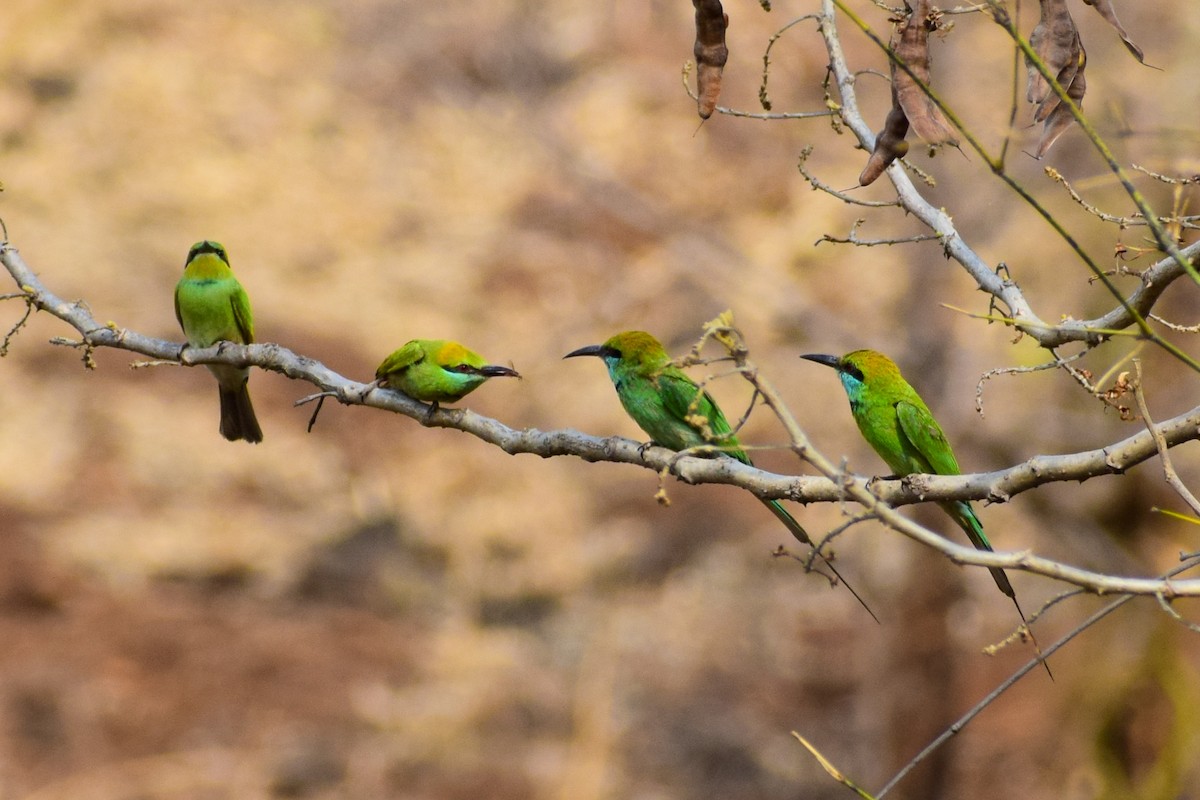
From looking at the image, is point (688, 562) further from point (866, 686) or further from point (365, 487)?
point (365, 487)

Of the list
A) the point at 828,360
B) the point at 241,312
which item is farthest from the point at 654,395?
the point at 241,312

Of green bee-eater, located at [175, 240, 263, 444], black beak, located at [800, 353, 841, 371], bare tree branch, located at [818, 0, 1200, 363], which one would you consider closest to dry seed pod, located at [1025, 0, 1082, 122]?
bare tree branch, located at [818, 0, 1200, 363]

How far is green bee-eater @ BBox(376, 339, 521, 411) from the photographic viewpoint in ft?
12.3

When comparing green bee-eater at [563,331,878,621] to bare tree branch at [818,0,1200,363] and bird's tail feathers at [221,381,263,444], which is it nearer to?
bare tree branch at [818,0,1200,363]

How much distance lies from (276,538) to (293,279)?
3.20 meters

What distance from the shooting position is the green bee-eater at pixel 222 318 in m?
5.04

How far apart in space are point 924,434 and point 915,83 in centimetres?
196

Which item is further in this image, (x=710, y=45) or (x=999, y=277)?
(x=999, y=277)

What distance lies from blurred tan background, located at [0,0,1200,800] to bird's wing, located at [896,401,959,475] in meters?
2.77

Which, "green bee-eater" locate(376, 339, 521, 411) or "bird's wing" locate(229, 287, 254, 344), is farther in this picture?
"bird's wing" locate(229, 287, 254, 344)

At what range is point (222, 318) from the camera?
5059 mm

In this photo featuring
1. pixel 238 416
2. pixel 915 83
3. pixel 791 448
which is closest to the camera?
pixel 791 448

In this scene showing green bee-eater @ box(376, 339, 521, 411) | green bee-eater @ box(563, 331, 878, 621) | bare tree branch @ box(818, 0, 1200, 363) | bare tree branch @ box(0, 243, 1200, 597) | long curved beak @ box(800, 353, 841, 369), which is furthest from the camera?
green bee-eater @ box(563, 331, 878, 621)

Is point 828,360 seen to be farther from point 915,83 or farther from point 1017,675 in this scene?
point 1017,675
